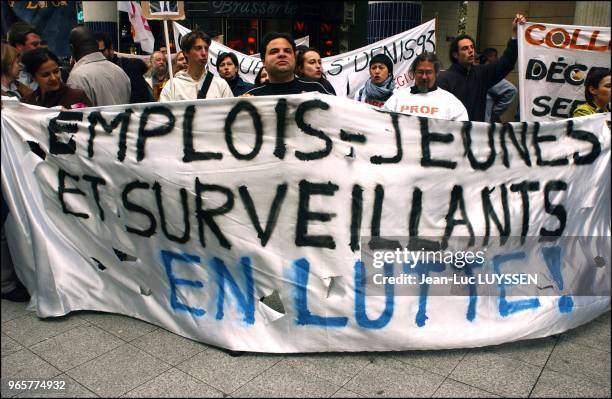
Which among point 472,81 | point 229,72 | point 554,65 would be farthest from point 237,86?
point 554,65

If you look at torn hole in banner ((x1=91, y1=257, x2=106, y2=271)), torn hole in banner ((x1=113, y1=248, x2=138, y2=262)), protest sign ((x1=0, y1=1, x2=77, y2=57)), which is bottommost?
torn hole in banner ((x1=91, y1=257, x2=106, y2=271))

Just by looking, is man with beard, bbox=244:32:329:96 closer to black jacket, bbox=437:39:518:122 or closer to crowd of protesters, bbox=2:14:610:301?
crowd of protesters, bbox=2:14:610:301

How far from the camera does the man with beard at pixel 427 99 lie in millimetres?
3676

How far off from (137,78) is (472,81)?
3.49 metres

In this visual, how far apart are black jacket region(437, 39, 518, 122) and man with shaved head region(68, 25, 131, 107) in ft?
8.86

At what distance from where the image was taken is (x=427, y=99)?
12.3 feet

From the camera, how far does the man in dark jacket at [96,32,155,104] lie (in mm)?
5668

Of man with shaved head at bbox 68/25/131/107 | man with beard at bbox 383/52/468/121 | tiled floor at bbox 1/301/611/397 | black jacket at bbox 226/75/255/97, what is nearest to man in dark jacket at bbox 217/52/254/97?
black jacket at bbox 226/75/255/97

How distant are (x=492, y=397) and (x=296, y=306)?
3.49 ft

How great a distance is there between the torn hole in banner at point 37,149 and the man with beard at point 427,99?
2311mm

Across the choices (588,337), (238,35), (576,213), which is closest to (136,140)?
(576,213)

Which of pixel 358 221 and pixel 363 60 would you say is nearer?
pixel 358 221

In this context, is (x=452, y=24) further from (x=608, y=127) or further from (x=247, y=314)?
(x=247, y=314)

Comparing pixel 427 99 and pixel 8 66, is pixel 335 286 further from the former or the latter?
pixel 8 66
